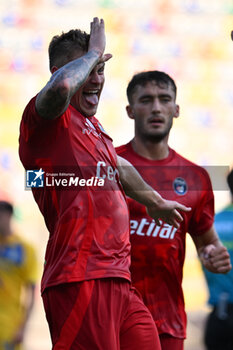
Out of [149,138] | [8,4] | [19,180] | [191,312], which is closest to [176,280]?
[149,138]

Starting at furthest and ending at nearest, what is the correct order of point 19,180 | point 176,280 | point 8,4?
point 8,4 < point 19,180 < point 176,280

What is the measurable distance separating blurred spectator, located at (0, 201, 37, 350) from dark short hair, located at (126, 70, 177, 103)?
95.7 inches

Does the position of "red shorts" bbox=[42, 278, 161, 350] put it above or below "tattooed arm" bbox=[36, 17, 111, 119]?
below

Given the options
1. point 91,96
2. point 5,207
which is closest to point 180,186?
point 91,96

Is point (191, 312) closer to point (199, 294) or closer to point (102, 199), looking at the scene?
point (199, 294)

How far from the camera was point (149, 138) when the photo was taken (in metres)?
5.40

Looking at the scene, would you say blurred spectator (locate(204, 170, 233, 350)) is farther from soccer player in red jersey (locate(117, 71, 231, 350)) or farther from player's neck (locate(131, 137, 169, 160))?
player's neck (locate(131, 137, 169, 160))

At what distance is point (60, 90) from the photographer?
3.29 meters

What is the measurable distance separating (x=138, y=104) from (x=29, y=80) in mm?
7365

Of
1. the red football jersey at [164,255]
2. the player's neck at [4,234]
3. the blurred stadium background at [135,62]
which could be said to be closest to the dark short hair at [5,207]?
the player's neck at [4,234]

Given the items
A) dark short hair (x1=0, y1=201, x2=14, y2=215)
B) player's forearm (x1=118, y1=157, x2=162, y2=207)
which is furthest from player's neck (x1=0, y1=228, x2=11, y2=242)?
player's forearm (x1=118, y1=157, x2=162, y2=207)

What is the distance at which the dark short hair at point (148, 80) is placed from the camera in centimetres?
553

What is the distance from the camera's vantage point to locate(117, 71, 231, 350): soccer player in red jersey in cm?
495

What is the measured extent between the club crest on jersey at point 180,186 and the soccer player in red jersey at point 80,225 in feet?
5.21
